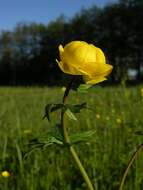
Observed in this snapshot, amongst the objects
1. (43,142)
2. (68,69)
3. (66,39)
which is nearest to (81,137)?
(43,142)

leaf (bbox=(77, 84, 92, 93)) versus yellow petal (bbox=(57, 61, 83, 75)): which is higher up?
yellow petal (bbox=(57, 61, 83, 75))

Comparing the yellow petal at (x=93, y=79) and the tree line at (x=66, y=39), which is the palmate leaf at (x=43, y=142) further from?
the tree line at (x=66, y=39)

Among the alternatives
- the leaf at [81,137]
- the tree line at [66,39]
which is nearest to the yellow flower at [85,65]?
the leaf at [81,137]

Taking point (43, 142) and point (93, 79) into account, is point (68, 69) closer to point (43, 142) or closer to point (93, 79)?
point (93, 79)

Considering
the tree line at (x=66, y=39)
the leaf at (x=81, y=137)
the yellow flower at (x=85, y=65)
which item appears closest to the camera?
the yellow flower at (x=85, y=65)

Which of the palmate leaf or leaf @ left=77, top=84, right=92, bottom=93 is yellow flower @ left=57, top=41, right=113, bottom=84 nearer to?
leaf @ left=77, top=84, right=92, bottom=93

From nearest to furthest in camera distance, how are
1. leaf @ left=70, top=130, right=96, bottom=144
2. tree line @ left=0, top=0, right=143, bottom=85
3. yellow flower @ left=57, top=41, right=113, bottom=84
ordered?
yellow flower @ left=57, top=41, right=113, bottom=84 → leaf @ left=70, top=130, right=96, bottom=144 → tree line @ left=0, top=0, right=143, bottom=85

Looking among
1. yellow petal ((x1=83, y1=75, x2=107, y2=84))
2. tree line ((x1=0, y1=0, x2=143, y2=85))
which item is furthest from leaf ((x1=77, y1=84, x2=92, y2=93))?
tree line ((x1=0, y1=0, x2=143, y2=85))
